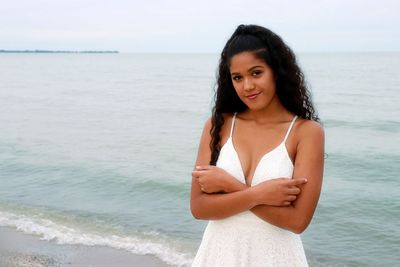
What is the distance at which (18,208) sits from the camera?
10312 mm

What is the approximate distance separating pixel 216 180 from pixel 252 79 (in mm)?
513

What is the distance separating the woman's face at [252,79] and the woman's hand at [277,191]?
0.40 meters

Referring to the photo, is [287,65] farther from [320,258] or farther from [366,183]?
[366,183]

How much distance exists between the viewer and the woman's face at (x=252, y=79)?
8.02 feet

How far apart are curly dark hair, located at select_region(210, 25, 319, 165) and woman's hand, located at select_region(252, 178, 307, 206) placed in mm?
332

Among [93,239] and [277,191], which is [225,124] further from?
[93,239]

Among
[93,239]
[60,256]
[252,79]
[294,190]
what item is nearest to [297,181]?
[294,190]

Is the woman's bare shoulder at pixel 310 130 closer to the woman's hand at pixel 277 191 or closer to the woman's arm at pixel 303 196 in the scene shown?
the woman's arm at pixel 303 196

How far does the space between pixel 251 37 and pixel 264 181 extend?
0.70m

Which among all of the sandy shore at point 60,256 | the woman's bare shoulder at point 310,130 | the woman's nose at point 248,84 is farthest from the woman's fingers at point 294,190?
the sandy shore at point 60,256

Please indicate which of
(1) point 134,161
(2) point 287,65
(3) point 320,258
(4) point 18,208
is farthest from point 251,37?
(1) point 134,161

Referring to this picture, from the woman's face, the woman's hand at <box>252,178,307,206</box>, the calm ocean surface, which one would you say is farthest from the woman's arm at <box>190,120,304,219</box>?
the calm ocean surface

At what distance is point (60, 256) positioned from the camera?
751 centimetres

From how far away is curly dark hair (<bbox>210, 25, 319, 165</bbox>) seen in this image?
8.11 ft
